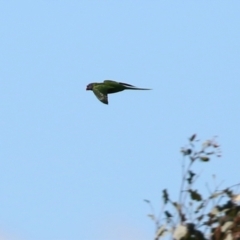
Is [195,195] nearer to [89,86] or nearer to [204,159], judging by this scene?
[204,159]

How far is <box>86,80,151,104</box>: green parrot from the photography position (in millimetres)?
7577

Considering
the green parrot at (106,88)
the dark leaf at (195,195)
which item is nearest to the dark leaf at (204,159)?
the dark leaf at (195,195)

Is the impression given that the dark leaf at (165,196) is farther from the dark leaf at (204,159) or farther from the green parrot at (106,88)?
the green parrot at (106,88)

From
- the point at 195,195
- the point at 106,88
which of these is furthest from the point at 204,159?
Result: the point at 106,88

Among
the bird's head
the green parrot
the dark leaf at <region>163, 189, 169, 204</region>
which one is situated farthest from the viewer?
the bird's head

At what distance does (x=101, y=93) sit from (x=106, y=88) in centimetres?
10

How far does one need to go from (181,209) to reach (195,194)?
24cm

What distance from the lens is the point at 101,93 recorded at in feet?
25.6

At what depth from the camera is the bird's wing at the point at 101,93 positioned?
25.4 feet

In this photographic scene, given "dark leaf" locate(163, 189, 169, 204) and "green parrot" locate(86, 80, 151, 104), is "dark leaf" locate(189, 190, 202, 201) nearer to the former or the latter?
"dark leaf" locate(163, 189, 169, 204)

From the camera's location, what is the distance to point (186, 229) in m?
5.73

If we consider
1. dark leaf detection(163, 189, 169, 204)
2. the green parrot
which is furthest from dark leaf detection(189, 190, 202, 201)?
the green parrot

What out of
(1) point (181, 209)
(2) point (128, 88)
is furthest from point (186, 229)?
(2) point (128, 88)

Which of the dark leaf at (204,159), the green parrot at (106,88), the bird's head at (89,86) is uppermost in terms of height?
the bird's head at (89,86)
